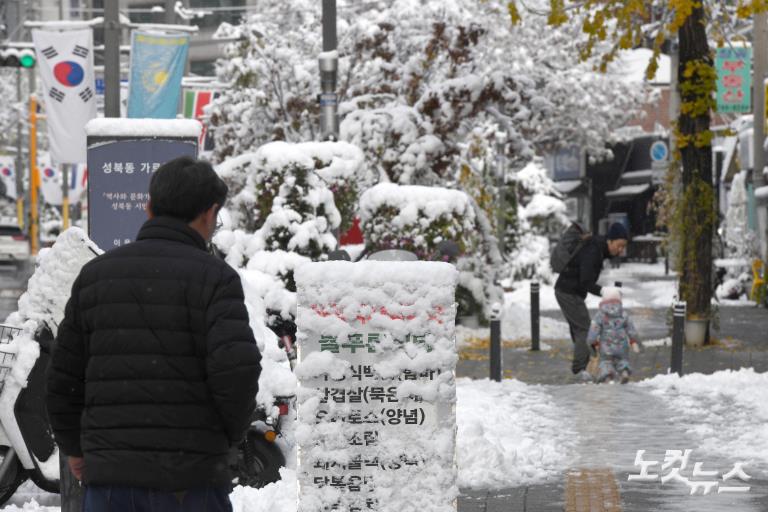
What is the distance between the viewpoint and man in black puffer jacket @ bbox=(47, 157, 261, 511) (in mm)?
4090

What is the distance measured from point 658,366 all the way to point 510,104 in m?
6.70

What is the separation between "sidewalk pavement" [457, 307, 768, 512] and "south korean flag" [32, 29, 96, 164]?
280 inches

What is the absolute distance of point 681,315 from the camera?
13969 mm

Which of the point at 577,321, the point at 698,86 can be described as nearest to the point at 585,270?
the point at 577,321

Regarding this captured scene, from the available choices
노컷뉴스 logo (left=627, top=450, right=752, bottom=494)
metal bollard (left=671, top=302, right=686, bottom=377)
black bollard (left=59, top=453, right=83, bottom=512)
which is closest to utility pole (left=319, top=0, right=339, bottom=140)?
metal bollard (left=671, top=302, right=686, bottom=377)

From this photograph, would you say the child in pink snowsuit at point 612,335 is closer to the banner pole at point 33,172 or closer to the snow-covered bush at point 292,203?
the snow-covered bush at point 292,203

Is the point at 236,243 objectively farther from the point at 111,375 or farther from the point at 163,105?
the point at 111,375

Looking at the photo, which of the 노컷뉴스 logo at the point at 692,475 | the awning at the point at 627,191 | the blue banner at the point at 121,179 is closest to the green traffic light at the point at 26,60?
the blue banner at the point at 121,179

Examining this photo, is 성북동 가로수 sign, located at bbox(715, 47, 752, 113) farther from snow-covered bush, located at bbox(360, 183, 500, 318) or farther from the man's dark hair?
the man's dark hair

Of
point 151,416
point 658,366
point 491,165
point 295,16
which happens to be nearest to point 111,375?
point 151,416

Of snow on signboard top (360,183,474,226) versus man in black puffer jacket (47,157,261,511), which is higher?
snow on signboard top (360,183,474,226)

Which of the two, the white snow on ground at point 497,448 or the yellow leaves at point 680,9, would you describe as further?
the yellow leaves at point 680,9

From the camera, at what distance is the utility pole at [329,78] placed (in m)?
17.6

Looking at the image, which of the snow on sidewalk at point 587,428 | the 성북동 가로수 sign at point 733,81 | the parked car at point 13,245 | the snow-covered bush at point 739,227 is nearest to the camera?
the snow on sidewalk at point 587,428
